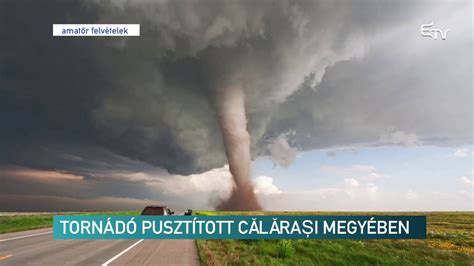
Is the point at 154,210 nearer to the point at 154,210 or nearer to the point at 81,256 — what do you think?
the point at 154,210

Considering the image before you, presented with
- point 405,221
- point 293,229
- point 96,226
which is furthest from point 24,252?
point 405,221

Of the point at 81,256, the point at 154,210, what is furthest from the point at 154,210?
the point at 81,256

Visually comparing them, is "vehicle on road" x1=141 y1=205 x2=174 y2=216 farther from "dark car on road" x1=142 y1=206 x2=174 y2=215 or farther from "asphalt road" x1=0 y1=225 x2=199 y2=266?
"asphalt road" x1=0 y1=225 x2=199 y2=266

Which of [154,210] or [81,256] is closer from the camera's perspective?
[81,256]

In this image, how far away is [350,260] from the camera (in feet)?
54.6

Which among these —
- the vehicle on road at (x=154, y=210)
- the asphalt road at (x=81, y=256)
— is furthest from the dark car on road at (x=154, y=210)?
the asphalt road at (x=81, y=256)

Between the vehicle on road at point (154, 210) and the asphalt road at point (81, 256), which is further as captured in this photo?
the vehicle on road at point (154, 210)

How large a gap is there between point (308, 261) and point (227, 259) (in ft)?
9.96

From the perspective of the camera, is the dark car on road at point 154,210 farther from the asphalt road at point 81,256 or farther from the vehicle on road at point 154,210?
the asphalt road at point 81,256

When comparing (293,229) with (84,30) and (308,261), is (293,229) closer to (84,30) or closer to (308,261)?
(308,261)

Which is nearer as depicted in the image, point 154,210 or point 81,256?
point 81,256

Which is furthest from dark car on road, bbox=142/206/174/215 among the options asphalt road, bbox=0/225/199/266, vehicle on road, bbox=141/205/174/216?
asphalt road, bbox=0/225/199/266

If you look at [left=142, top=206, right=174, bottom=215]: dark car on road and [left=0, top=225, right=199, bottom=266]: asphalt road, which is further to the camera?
[left=142, top=206, right=174, bottom=215]: dark car on road

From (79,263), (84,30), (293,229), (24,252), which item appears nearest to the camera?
(79,263)
